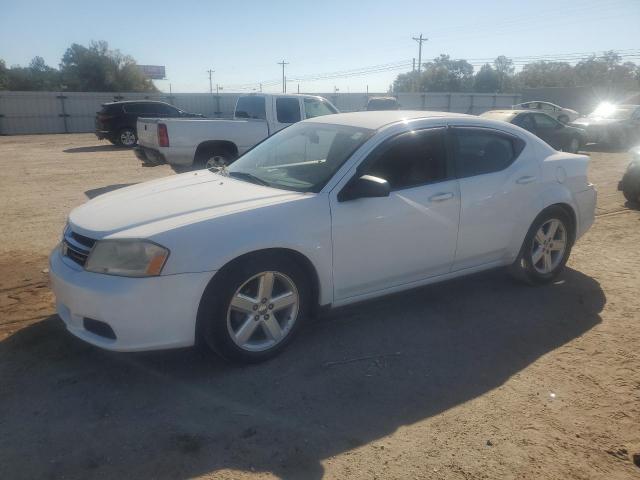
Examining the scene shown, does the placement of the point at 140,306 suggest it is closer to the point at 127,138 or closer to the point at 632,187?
the point at 632,187

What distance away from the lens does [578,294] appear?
195 inches

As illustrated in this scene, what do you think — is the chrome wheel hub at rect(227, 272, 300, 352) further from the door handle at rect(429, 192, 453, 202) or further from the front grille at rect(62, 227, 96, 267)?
the door handle at rect(429, 192, 453, 202)

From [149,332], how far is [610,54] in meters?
95.8

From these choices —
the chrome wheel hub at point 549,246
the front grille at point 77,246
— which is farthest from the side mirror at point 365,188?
the chrome wheel hub at point 549,246

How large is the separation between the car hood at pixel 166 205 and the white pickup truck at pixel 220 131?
5363 millimetres

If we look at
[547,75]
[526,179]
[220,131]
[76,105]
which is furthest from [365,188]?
[547,75]

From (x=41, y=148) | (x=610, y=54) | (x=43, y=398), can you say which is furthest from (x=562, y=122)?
(x=610, y=54)

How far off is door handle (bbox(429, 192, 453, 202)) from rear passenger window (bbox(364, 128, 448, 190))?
5.2 inches

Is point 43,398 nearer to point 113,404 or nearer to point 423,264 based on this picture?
point 113,404

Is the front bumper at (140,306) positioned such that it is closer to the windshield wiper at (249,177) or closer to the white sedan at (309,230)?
the white sedan at (309,230)

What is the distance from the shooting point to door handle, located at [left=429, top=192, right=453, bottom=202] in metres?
4.18

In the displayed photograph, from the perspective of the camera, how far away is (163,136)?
9.55 meters

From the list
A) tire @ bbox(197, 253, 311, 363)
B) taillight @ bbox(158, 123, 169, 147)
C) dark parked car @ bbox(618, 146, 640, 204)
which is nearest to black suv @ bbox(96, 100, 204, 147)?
taillight @ bbox(158, 123, 169, 147)

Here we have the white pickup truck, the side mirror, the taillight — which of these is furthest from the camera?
the white pickup truck
